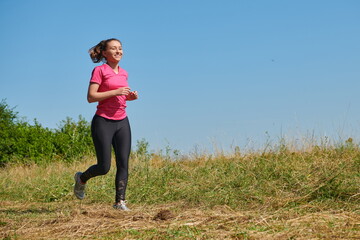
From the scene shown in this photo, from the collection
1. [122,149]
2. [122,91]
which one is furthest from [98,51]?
[122,149]

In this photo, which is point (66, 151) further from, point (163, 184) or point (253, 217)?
point (253, 217)

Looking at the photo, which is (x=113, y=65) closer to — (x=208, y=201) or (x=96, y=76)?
(x=96, y=76)

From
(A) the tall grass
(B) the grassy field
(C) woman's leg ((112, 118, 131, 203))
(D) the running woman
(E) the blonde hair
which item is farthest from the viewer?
(E) the blonde hair

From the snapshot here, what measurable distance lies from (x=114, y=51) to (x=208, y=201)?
2.31 m

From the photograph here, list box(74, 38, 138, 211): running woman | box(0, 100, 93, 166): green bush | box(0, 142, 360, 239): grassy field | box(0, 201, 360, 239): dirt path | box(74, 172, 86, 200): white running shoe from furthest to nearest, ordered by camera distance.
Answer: box(0, 100, 93, 166): green bush
box(74, 172, 86, 200): white running shoe
box(74, 38, 138, 211): running woman
box(0, 142, 360, 239): grassy field
box(0, 201, 360, 239): dirt path

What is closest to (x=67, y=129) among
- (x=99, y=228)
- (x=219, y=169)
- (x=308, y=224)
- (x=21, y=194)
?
(x=21, y=194)

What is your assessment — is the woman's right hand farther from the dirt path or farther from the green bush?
the green bush

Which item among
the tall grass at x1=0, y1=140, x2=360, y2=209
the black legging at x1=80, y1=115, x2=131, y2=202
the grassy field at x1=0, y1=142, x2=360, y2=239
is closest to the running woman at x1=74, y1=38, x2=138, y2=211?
the black legging at x1=80, y1=115, x2=131, y2=202

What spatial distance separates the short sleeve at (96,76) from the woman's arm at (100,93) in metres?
0.06

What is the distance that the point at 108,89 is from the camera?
17.6 feet

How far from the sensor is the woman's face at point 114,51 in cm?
549

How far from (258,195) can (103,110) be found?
2.34 metres

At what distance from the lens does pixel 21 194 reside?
28.6 ft

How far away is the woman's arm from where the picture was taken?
16.8ft
